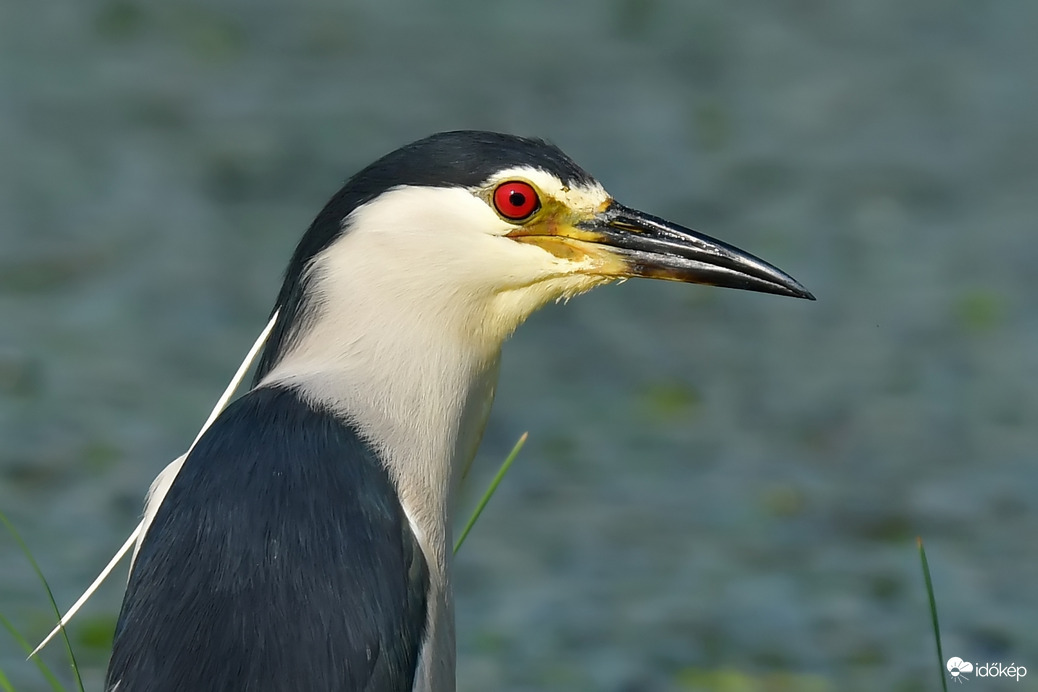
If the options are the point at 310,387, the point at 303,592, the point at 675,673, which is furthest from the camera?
the point at 675,673

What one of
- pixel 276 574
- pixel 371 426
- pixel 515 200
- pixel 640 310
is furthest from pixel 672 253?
pixel 640 310

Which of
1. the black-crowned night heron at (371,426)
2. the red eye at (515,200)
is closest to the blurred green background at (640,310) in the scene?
the black-crowned night heron at (371,426)

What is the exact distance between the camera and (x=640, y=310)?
7062mm

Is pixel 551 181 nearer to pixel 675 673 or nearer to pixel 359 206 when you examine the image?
pixel 359 206

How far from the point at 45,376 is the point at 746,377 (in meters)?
2.58

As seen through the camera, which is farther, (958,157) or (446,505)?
(958,157)

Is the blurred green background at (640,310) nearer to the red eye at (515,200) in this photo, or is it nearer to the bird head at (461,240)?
the bird head at (461,240)

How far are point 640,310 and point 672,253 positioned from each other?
11.2ft

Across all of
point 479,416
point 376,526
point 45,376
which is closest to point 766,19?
point 45,376

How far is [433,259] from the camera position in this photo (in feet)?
11.4

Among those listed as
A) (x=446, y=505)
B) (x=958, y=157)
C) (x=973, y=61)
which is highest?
(x=973, y=61)

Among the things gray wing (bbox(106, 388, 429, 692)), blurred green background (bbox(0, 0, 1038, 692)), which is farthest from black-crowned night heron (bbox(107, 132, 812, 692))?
blurred green background (bbox(0, 0, 1038, 692))

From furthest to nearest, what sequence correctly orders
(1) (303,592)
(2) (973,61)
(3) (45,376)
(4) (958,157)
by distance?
(2) (973,61), (4) (958,157), (3) (45,376), (1) (303,592)

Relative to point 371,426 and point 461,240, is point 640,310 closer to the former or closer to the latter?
point 461,240
